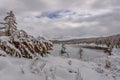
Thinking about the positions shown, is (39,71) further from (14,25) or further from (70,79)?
(14,25)

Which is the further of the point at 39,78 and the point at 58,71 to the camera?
the point at 58,71

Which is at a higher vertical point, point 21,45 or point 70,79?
point 21,45

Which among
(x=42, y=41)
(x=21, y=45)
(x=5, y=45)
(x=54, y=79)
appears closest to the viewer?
(x=54, y=79)

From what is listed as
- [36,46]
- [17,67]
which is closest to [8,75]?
[17,67]

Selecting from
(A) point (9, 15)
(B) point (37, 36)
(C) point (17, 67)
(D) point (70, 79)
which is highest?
(A) point (9, 15)

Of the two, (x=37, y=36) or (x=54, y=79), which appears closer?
(x=54, y=79)

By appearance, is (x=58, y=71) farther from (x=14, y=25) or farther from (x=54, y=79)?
(x=14, y=25)

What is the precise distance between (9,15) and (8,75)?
5.45 metres

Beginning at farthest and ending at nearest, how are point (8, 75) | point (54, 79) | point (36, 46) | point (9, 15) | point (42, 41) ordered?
point (9, 15) < point (42, 41) < point (36, 46) < point (54, 79) < point (8, 75)

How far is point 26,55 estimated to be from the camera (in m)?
6.77

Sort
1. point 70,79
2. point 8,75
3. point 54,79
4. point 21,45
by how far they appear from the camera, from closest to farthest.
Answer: point 8,75 < point 54,79 < point 70,79 < point 21,45

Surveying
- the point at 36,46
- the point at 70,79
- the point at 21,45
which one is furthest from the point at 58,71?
the point at 36,46

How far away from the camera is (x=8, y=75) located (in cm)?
412

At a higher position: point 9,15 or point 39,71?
point 9,15
